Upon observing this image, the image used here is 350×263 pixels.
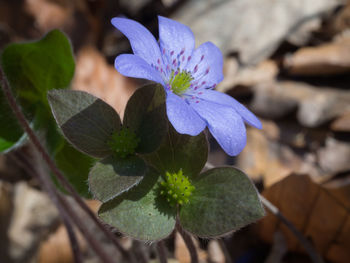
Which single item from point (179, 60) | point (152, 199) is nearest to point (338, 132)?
point (179, 60)

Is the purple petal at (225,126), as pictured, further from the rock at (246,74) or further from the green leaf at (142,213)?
the rock at (246,74)

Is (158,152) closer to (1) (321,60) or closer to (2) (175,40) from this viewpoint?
(2) (175,40)

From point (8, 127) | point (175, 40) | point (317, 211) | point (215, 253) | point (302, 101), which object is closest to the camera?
point (175, 40)

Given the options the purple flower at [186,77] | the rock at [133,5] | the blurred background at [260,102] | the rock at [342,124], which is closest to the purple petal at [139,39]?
the purple flower at [186,77]

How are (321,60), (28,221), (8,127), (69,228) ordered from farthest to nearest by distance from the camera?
(321,60), (28,221), (69,228), (8,127)

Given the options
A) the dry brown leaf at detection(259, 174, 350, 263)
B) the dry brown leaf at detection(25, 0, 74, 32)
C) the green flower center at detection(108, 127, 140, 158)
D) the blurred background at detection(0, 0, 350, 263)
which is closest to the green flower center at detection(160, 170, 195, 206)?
the green flower center at detection(108, 127, 140, 158)

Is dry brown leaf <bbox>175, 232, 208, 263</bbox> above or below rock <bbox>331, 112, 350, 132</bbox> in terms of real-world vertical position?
above

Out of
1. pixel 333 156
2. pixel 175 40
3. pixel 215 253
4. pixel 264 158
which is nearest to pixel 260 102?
pixel 264 158

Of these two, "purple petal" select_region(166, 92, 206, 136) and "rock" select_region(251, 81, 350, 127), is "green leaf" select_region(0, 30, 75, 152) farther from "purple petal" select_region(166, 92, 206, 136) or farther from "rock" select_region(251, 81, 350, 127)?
"rock" select_region(251, 81, 350, 127)
